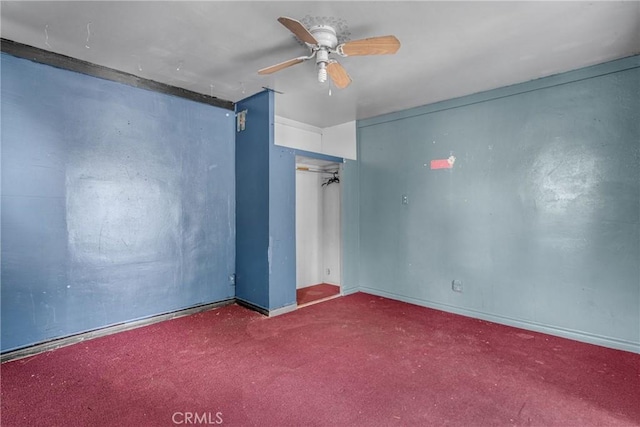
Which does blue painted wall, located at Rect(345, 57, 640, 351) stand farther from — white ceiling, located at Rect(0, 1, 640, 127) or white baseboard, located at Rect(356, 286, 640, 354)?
white ceiling, located at Rect(0, 1, 640, 127)

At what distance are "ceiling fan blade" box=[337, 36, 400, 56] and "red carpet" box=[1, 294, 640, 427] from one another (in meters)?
2.45

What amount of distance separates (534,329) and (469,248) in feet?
3.48

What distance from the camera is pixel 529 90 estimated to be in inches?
135

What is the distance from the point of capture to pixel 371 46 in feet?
7.38

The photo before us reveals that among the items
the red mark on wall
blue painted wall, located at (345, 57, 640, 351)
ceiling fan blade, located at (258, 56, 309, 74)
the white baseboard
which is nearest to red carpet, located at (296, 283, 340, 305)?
blue painted wall, located at (345, 57, 640, 351)

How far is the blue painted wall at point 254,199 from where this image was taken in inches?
152

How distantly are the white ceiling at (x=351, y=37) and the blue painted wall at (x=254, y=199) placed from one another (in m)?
0.44

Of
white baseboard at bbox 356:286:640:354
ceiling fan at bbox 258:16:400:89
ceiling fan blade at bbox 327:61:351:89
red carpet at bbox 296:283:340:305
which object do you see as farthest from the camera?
red carpet at bbox 296:283:340:305

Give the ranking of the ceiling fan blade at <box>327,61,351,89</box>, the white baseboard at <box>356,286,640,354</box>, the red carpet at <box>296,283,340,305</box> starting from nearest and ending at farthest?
the ceiling fan blade at <box>327,61,351,89</box>
the white baseboard at <box>356,286,640,354</box>
the red carpet at <box>296,283,340,305</box>

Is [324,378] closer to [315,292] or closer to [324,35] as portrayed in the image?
[315,292]

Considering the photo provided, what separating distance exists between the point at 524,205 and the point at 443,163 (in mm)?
1055

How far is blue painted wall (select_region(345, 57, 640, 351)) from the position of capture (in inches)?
117

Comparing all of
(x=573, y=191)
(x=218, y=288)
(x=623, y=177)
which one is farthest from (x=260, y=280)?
(x=623, y=177)

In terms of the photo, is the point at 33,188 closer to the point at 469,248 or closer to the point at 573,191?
the point at 469,248
